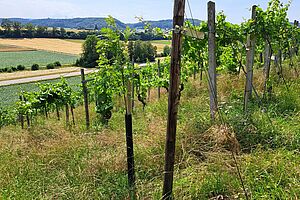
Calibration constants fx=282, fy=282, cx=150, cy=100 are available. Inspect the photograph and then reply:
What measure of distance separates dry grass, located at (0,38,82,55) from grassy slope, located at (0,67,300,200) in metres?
52.2

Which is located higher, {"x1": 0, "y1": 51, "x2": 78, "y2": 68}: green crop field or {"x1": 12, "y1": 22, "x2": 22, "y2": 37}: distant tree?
{"x1": 12, "y1": 22, "x2": 22, "y2": 37}: distant tree

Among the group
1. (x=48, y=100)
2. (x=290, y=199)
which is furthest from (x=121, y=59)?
(x=48, y=100)

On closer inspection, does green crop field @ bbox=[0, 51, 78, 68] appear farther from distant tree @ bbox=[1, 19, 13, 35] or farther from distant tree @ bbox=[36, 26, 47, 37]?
distant tree @ bbox=[1, 19, 13, 35]

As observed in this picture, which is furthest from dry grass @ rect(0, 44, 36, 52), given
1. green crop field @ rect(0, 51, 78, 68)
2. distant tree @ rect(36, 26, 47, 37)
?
distant tree @ rect(36, 26, 47, 37)

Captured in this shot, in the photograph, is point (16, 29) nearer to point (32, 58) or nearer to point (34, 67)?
point (32, 58)

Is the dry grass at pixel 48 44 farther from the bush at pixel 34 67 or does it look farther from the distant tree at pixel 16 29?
the bush at pixel 34 67

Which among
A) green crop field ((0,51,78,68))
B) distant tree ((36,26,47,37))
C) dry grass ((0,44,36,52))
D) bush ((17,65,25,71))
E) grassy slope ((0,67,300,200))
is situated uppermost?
distant tree ((36,26,47,37))

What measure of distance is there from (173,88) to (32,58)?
53.6m

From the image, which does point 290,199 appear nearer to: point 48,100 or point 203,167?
point 203,167

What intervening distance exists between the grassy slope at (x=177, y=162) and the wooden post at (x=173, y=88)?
0.22 meters

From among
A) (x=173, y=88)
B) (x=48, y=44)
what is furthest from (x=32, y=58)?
(x=173, y=88)

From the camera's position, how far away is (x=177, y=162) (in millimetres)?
3371

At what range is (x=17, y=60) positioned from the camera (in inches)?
1893

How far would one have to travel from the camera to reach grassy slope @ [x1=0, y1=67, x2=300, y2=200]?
2736 millimetres
